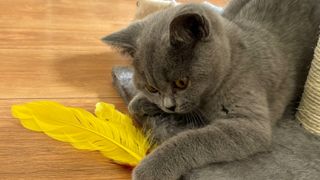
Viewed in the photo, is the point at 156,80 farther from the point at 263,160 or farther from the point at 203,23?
the point at 263,160

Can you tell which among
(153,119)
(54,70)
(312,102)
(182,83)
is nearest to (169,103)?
(182,83)

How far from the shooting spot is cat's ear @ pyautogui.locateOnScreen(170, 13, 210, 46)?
983 millimetres

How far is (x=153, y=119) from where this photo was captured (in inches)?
49.8

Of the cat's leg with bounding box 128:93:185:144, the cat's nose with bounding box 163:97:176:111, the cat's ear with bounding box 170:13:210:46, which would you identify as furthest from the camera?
the cat's leg with bounding box 128:93:185:144

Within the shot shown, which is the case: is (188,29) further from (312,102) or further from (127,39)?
(312,102)

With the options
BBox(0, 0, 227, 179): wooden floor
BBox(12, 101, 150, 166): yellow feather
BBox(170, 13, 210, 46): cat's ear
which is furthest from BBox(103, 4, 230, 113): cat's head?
BBox(0, 0, 227, 179): wooden floor

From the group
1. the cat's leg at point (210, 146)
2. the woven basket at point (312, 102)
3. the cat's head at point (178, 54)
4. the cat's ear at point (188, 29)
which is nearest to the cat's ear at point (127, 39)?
the cat's head at point (178, 54)

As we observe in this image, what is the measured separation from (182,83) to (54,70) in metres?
0.65

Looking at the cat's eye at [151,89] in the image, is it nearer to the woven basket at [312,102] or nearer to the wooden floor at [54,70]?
the wooden floor at [54,70]

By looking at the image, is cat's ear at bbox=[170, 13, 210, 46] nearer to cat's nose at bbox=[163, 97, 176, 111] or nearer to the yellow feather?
cat's nose at bbox=[163, 97, 176, 111]

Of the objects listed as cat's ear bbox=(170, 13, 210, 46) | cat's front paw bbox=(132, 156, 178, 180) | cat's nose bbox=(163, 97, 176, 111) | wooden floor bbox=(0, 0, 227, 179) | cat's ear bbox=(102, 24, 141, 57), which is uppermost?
cat's ear bbox=(170, 13, 210, 46)

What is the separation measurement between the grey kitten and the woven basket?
0.05m

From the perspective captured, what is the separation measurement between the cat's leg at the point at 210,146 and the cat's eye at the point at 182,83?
0.11 m

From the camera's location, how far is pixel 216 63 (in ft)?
3.60
